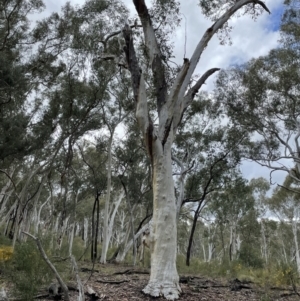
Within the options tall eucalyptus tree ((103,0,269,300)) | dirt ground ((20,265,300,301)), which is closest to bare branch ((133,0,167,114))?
tall eucalyptus tree ((103,0,269,300))

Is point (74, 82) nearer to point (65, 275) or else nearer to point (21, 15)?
point (21, 15)

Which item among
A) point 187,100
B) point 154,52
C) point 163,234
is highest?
point 154,52

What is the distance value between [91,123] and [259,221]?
21.0 metres

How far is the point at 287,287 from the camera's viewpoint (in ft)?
23.7

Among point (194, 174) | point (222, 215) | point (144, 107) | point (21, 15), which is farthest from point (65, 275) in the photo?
point (222, 215)

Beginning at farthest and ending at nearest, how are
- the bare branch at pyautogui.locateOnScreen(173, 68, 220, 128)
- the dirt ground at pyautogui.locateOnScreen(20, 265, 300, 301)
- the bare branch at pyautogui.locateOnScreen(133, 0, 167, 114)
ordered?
the bare branch at pyautogui.locateOnScreen(133, 0, 167, 114) → the bare branch at pyautogui.locateOnScreen(173, 68, 220, 128) → the dirt ground at pyautogui.locateOnScreen(20, 265, 300, 301)

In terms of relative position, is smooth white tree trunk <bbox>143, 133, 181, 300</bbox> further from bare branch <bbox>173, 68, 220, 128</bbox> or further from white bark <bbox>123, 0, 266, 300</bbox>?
bare branch <bbox>173, 68, 220, 128</bbox>

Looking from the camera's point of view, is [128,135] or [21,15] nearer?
[21,15]

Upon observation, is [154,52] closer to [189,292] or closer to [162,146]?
[162,146]

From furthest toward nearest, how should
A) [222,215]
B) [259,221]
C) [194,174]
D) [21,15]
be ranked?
[259,221] → [222,215] → [194,174] → [21,15]

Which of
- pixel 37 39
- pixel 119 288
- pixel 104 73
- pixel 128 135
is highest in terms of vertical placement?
pixel 37 39

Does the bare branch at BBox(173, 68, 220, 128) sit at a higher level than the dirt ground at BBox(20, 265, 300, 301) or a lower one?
higher

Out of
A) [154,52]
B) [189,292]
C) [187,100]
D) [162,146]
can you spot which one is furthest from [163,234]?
[154,52]

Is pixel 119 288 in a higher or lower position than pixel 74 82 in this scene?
lower
